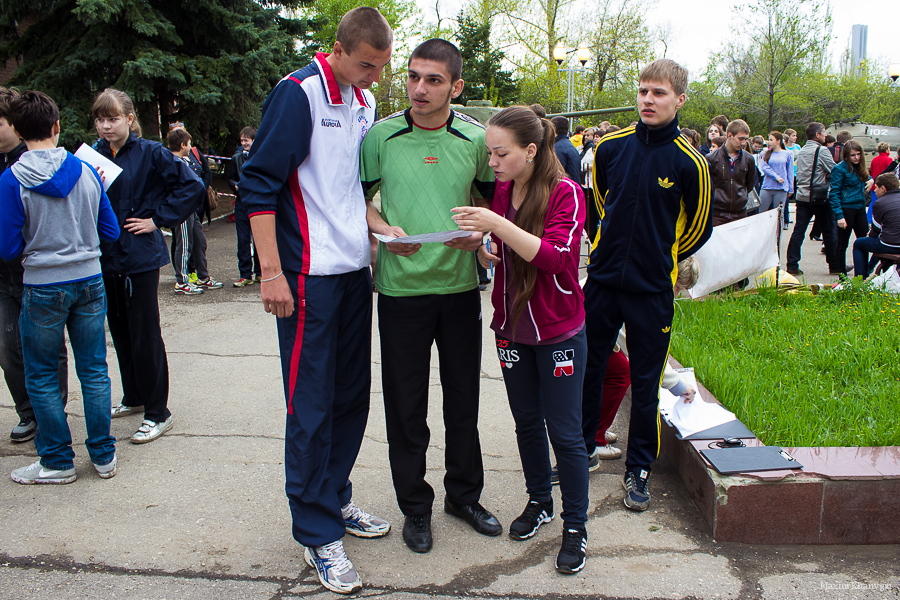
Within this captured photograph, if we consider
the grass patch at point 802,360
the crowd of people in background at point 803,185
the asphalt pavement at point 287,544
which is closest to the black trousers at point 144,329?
the asphalt pavement at point 287,544

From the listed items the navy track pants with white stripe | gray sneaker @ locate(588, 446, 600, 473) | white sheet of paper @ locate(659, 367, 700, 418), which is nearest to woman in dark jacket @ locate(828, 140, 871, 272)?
white sheet of paper @ locate(659, 367, 700, 418)

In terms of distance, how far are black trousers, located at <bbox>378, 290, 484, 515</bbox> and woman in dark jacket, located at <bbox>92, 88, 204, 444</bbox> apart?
1.97m

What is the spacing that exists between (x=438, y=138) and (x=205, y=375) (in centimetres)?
352

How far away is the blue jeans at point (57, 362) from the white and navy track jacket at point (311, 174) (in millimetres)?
1621

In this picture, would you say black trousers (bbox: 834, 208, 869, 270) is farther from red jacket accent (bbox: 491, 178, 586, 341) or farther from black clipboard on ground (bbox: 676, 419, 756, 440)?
red jacket accent (bbox: 491, 178, 586, 341)

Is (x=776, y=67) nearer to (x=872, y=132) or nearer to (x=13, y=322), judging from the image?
(x=872, y=132)

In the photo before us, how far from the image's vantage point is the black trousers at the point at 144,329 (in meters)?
4.20

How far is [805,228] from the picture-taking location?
988 cm

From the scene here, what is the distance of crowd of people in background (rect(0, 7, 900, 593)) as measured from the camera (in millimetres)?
2740

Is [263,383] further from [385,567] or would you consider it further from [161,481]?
[385,567]

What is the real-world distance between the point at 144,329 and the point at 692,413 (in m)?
3.34

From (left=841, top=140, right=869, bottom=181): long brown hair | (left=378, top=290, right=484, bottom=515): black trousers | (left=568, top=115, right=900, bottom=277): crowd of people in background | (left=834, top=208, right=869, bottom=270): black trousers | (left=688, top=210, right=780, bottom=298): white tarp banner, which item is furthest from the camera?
(left=834, top=208, right=869, bottom=270): black trousers

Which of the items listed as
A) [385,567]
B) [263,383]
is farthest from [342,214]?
[263,383]

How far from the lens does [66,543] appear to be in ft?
10.0
